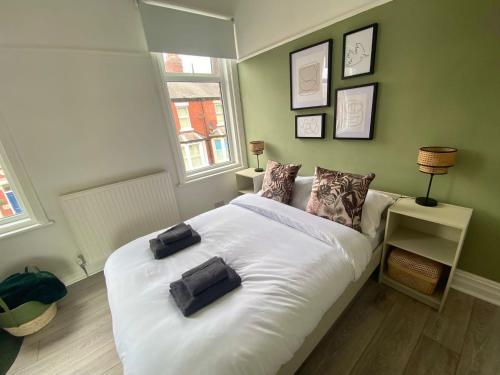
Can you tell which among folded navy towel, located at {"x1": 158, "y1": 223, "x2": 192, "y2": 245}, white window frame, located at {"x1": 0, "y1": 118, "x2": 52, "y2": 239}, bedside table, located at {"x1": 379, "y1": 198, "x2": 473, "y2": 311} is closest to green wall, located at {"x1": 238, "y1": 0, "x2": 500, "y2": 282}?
bedside table, located at {"x1": 379, "y1": 198, "x2": 473, "y2": 311}

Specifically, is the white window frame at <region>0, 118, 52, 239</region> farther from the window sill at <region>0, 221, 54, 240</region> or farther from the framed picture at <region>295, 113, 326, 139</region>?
the framed picture at <region>295, 113, 326, 139</region>

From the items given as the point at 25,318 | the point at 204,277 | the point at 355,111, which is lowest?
the point at 25,318

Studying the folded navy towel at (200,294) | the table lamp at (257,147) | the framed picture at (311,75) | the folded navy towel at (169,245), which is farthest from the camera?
the table lamp at (257,147)

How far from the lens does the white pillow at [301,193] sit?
1.96 m

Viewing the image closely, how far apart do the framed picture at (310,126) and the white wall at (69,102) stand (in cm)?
151

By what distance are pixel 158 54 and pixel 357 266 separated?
2667 millimetres

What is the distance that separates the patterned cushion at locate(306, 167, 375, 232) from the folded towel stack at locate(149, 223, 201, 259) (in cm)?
96

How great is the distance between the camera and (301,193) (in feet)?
6.57

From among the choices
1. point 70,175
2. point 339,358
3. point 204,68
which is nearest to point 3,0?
point 70,175

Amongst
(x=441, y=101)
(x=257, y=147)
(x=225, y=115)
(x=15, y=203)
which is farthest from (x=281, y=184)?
(x=15, y=203)

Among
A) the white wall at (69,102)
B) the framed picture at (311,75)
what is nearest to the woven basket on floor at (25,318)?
the white wall at (69,102)

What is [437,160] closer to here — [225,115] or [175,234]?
[175,234]

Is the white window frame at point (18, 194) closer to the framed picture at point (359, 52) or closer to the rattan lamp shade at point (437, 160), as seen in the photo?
the framed picture at point (359, 52)

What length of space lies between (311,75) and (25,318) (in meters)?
3.04
